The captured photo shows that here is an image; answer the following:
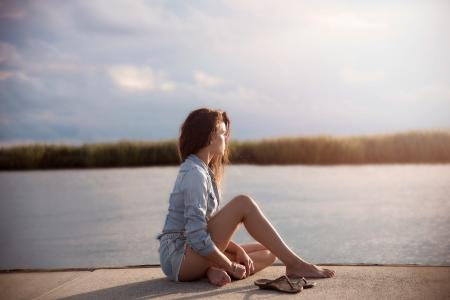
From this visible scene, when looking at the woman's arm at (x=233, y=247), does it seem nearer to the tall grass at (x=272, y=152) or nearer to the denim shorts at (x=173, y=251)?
the denim shorts at (x=173, y=251)

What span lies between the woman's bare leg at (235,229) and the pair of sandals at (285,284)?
0.43 ft

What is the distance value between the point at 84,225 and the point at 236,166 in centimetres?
542

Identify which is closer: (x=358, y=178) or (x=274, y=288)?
(x=274, y=288)

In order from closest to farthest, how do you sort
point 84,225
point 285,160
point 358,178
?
1. point 84,225
2. point 358,178
3. point 285,160

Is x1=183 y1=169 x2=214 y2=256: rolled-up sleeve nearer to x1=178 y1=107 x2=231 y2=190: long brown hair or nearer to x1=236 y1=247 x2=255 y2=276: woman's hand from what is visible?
x1=178 y1=107 x2=231 y2=190: long brown hair

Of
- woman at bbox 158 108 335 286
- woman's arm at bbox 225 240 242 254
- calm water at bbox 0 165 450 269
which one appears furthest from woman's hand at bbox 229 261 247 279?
calm water at bbox 0 165 450 269

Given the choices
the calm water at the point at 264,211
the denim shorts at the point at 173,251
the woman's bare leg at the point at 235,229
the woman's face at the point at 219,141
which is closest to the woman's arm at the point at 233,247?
the woman's bare leg at the point at 235,229

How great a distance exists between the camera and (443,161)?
35.0 ft

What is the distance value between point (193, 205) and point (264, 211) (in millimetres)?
4440

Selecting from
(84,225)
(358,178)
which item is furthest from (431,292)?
(358,178)

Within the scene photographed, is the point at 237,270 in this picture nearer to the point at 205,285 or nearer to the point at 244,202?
the point at 205,285

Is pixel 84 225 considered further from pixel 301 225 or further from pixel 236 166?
pixel 236 166

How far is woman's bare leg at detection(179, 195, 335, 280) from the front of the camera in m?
2.81

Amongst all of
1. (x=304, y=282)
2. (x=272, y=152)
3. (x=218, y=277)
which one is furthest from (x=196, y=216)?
(x=272, y=152)
